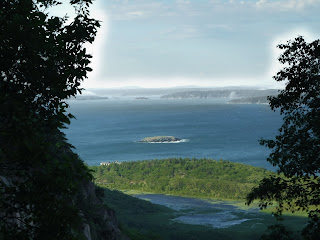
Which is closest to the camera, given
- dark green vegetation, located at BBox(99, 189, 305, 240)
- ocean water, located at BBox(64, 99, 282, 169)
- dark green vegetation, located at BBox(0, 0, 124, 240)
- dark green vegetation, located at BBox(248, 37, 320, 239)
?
dark green vegetation, located at BBox(0, 0, 124, 240)

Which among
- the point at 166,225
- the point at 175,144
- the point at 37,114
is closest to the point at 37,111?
the point at 37,114

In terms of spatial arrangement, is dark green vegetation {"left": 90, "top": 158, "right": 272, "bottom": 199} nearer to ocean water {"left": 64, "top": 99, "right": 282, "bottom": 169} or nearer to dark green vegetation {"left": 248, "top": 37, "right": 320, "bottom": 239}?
ocean water {"left": 64, "top": 99, "right": 282, "bottom": 169}

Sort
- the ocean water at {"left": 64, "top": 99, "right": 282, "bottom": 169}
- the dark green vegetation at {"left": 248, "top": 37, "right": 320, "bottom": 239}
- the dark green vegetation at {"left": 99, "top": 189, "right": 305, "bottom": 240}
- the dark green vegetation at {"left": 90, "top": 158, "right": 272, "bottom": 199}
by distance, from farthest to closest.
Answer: the ocean water at {"left": 64, "top": 99, "right": 282, "bottom": 169} < the dark green vegetation at {"left": 90, "top": 158, "right": 272, "bottom": 199} < the dark green vegetation at {"left": 99, "top": 189, "right": 305, "bottom": 240} < the dark green vegetation at {"left": 248, "top": 37, "right": 320, "bottom": 239}

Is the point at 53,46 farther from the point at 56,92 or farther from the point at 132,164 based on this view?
the point at 132,164

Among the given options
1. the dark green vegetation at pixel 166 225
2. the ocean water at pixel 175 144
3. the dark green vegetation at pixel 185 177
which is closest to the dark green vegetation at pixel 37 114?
the dark green vegetation at pixel 166 225

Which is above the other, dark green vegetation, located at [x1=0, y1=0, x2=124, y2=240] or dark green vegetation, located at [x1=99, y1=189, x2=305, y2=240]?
dark green vegetation, located at [x1=0, y1=0, x2=124, y2=240]

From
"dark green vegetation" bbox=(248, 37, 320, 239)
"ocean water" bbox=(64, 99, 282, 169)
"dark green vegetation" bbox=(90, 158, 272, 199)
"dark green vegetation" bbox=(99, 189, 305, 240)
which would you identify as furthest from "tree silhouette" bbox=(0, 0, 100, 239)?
"ocean water" bbox=(64, 99, 282, 169)
